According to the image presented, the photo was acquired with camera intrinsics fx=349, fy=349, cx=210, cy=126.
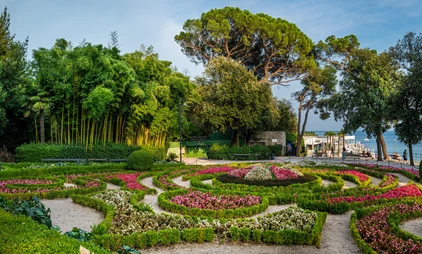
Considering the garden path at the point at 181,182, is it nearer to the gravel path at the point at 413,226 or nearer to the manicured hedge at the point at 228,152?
the gravel path at the point at 413,226

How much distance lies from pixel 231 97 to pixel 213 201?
22.3 meters

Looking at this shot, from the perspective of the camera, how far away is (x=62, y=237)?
5070 mm

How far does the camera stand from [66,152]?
2319 cm

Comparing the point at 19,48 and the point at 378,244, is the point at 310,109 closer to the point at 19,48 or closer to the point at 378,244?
the point at 19,48

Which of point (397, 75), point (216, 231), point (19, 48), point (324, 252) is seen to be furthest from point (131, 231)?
point (397, 75)

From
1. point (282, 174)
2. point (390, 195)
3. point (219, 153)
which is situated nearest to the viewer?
point (390, 195)

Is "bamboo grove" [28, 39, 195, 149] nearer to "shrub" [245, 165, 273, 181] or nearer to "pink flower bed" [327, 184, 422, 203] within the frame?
"shrub" [245, 165, 273, 181]

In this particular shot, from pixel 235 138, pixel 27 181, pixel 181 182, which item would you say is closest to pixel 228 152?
pixel 235 138

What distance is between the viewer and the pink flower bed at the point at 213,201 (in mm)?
10609

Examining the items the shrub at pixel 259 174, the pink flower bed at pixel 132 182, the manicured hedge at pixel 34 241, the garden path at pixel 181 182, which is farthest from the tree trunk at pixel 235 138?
the manicured hedge at pixel 34 241

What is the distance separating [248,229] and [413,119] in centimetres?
2059

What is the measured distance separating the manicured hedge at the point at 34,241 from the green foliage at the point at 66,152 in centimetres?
1827

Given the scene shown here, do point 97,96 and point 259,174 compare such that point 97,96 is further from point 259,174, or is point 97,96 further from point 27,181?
point 259,174

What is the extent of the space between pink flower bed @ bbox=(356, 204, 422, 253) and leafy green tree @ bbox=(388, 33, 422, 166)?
53.9 feet
